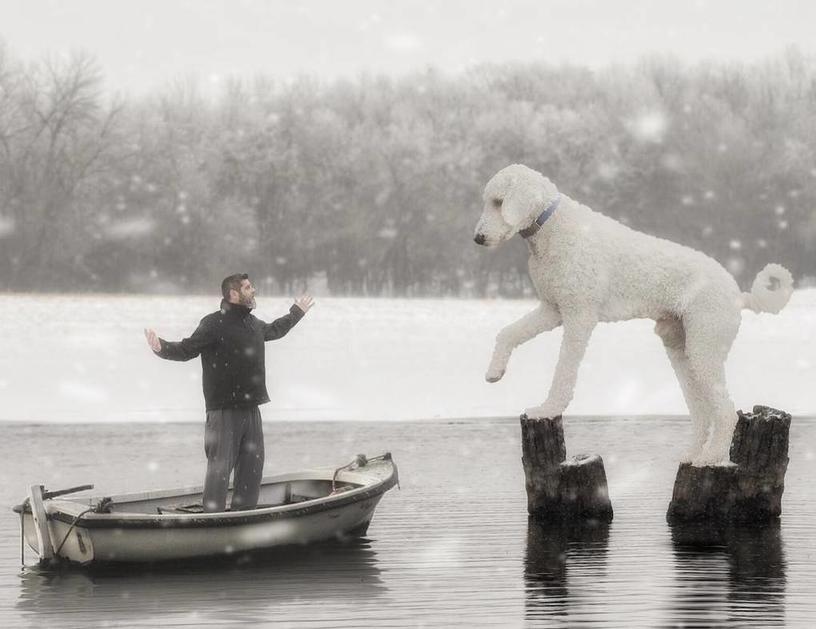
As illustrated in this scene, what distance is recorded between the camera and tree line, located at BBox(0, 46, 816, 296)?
164ft

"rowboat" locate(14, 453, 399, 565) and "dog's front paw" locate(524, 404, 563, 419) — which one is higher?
"dog's front paw" locate(524, 404, 563, 419)

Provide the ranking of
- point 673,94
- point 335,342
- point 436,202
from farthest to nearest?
point 673,94
point 436,202
point 335,342

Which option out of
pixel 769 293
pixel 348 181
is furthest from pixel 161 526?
pixel 348 181

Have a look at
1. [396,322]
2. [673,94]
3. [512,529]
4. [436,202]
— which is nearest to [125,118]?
[436,202]

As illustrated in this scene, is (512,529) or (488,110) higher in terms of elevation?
(488,110)

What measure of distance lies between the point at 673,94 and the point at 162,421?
41.4m

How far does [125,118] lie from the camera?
53.4 metres

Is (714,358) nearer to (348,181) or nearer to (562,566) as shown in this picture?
(562,566)

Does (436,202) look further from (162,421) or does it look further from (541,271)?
(541,271)

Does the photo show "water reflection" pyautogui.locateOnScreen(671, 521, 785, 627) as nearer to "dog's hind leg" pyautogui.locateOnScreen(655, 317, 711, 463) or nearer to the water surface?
the water surface

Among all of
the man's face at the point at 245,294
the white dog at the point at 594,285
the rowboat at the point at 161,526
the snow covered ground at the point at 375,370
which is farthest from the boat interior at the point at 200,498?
the snow covered ground at the point at 375,370

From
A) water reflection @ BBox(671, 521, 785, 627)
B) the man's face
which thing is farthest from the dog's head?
water reflection @ BBox(671, 521, 785, 627)

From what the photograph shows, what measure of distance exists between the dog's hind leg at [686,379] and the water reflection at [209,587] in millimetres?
2400

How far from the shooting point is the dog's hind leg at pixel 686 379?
9.92m
